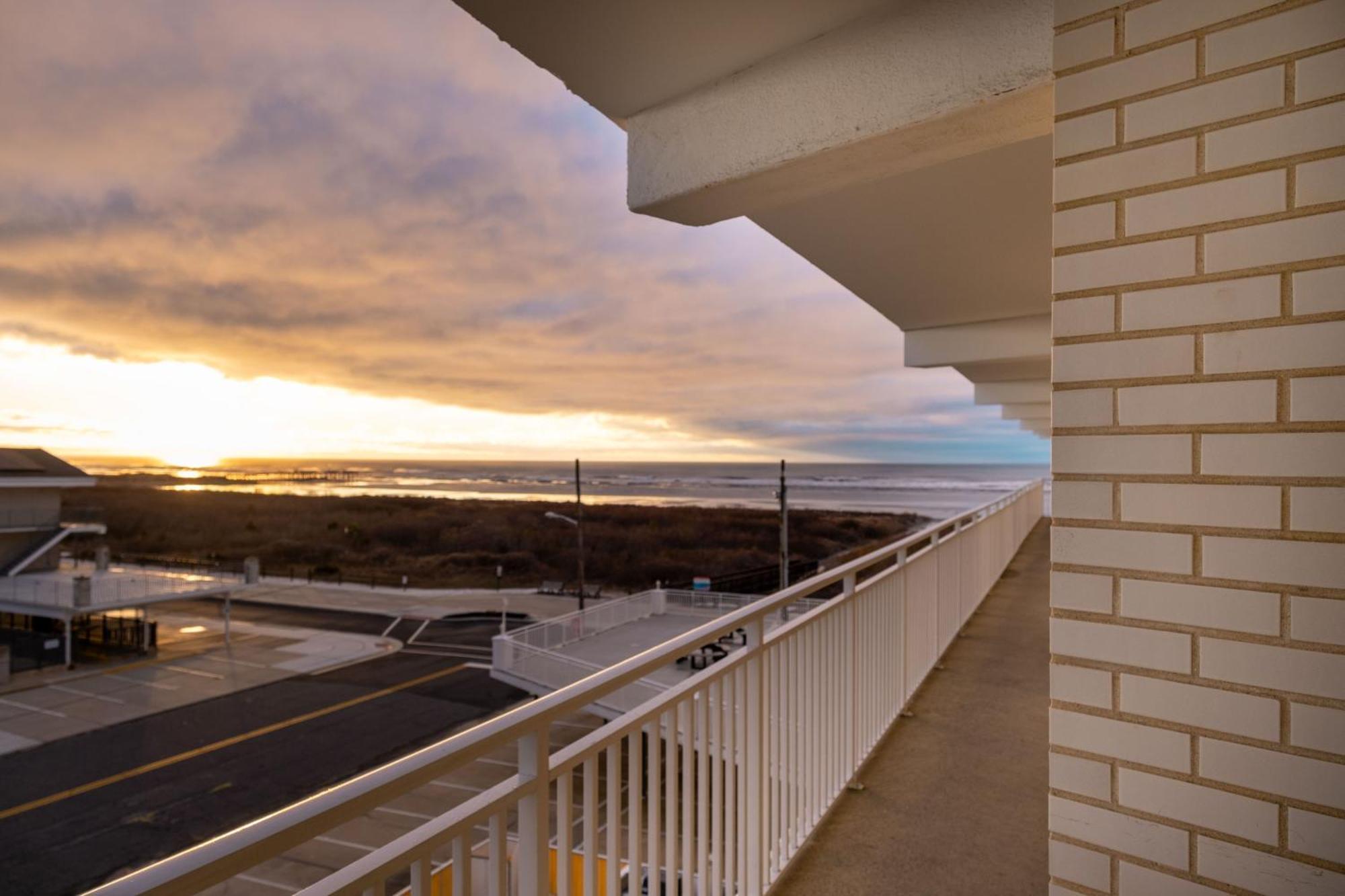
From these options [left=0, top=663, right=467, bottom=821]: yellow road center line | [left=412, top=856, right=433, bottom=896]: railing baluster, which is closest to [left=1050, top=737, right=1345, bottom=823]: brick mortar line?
[left=412, top=856, right=433, bottom=896]: railing baluster

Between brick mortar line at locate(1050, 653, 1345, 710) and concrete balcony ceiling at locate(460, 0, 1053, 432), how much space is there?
1380mm

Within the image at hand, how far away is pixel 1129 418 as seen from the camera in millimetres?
1503

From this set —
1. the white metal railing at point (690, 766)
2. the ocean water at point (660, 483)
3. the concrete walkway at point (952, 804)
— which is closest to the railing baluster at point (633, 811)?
the white metal railing at point (690, 766)

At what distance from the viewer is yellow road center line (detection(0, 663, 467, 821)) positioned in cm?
971

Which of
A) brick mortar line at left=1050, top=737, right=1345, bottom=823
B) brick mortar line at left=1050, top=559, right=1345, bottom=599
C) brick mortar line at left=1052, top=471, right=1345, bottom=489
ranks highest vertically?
brick mortar line at left=1052, top=471, right=1345, bottom=489

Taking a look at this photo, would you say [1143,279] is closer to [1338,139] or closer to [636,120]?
[1338,139]

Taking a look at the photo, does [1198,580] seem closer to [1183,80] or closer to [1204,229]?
[1204,229]

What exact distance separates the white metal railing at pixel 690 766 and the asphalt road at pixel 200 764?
31.1 feet

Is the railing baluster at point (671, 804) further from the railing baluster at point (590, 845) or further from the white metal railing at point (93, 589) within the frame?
the white metal railing at point (93, 589)

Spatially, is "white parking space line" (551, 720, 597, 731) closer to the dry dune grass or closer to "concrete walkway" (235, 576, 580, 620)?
"concrete walkway" (235, 576, 580, 620)

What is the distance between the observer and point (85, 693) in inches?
580

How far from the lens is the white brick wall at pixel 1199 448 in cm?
131

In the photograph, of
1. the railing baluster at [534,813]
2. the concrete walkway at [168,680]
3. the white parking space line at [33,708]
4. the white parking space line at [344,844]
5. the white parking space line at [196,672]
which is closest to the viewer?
the railing baluster at [534,813]

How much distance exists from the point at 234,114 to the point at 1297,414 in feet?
38.9
